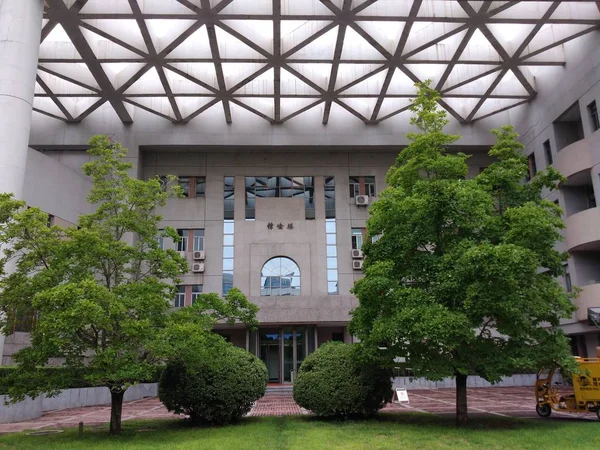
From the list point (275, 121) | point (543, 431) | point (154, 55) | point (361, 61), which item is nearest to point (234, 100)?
point (275, 121)

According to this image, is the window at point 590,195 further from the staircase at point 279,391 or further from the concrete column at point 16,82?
the concrete column at point 16,82

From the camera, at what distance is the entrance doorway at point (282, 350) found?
2905 cm

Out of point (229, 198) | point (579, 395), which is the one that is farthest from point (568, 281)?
point (229, 198)

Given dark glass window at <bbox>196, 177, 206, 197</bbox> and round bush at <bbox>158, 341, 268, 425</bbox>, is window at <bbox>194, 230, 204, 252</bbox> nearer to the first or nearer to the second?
dark glass window at <bbox>196, 177, 206, 197</bbox>

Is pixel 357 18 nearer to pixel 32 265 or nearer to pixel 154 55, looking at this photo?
pixel 154 55

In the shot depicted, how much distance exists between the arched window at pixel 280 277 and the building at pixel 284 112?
0.28 feet

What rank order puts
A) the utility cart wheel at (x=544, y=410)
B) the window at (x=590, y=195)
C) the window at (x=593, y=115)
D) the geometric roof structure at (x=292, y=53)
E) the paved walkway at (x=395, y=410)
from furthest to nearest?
the window at (x=590, y=195), the window at (x=593, y=115), the geometric roof structure at (x=292, y=53), the paved walkway at (x=395, y=410), the utility cart wheel at (x=544, y=410)

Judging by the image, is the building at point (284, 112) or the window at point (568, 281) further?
the window at point (568, 281)

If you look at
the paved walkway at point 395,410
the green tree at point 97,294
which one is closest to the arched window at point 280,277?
the paved walkway at point 395,410

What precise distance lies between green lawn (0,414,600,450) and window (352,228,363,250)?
18.2 m

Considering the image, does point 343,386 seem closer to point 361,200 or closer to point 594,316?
point 594,316

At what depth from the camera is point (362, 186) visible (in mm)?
32375

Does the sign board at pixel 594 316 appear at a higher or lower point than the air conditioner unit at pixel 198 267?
lower

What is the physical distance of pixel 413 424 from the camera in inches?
500
